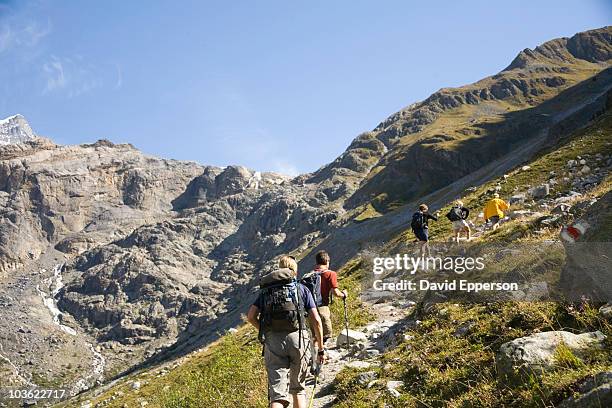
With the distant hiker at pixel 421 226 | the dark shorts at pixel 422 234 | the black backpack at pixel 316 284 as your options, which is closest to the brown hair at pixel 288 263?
the black backpack at pixel 316 284

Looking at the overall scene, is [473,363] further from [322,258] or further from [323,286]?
[322,258]

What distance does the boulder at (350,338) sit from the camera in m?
14.3

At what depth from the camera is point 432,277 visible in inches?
586

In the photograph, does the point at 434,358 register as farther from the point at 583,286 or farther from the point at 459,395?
the point at 583,286

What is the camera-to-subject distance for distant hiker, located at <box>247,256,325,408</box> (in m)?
8.14

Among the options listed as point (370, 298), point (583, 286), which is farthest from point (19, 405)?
point (583, 286)

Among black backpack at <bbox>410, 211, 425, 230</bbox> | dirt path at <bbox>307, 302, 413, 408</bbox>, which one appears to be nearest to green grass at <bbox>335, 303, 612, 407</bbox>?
dirt path at <bbox>307, 302, 413, 408</bbox>

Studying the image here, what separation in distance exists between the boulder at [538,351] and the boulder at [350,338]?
7.25 metres

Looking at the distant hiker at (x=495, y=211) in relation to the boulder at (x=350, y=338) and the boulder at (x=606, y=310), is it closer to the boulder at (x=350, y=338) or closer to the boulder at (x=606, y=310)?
the boulder at (x=350, y=338)

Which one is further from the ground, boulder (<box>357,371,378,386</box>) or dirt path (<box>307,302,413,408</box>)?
boulder (<box>357,371,378,386</box>)

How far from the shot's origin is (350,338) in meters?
14.4

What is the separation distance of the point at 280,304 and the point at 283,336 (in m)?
0.59

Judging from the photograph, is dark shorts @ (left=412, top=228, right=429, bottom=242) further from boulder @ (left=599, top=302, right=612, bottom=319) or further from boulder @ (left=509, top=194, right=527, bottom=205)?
boulder @ (left=509, top=194, right=527, bottom=205)

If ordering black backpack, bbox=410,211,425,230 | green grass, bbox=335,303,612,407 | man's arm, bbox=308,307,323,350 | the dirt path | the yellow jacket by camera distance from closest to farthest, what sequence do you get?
1. green grass, bbox=335,303,612,407
2. man's arm, bbox=308,307,323,350
3. the dirt path
4. black backpack, bbox=410,211,425,230
5. the yellow jacket
